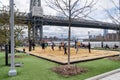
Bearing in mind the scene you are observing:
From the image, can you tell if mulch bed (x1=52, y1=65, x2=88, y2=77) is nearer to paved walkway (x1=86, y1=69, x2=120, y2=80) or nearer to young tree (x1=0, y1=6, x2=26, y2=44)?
paved walkway (x1=86, y1=69, x2=120, y2=80)

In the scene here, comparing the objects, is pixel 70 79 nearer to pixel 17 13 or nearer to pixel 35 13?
pixel 17 13

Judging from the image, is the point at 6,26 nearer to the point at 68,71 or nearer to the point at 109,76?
the point at 68,71

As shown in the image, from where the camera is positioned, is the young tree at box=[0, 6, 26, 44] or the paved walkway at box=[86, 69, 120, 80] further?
the young tree at box=[0, 6, 26, 44]

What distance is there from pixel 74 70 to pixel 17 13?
36.1 feet

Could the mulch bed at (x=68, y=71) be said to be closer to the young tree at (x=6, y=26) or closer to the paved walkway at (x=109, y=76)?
the paved walkway at (x=109, y=76)

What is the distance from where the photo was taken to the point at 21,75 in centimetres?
877

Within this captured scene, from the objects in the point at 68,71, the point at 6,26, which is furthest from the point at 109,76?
the point at 6,26

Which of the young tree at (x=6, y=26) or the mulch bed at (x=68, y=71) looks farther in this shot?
the young tree at (x=6, y=26)

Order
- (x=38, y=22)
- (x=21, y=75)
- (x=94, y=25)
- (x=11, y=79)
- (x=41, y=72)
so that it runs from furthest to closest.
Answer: (x=38, y=22) < (x=94, y=25) < (x=41, y=72) < (x=21, y=75) < (x=11, y=79)

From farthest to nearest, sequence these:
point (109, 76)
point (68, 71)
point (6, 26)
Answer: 1. point (6, 26)
2. point (68, 71)
3. point (109, 76)

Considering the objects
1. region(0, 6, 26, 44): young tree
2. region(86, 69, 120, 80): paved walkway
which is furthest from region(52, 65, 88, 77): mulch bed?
region(0, 6, 26, 44): young tree

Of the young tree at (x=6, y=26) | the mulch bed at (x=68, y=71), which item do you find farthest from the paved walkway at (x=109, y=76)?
the young tree at (x=6, y=26)

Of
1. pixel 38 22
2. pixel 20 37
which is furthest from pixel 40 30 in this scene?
pixel 20 37

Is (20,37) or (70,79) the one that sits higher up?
(20,37)
